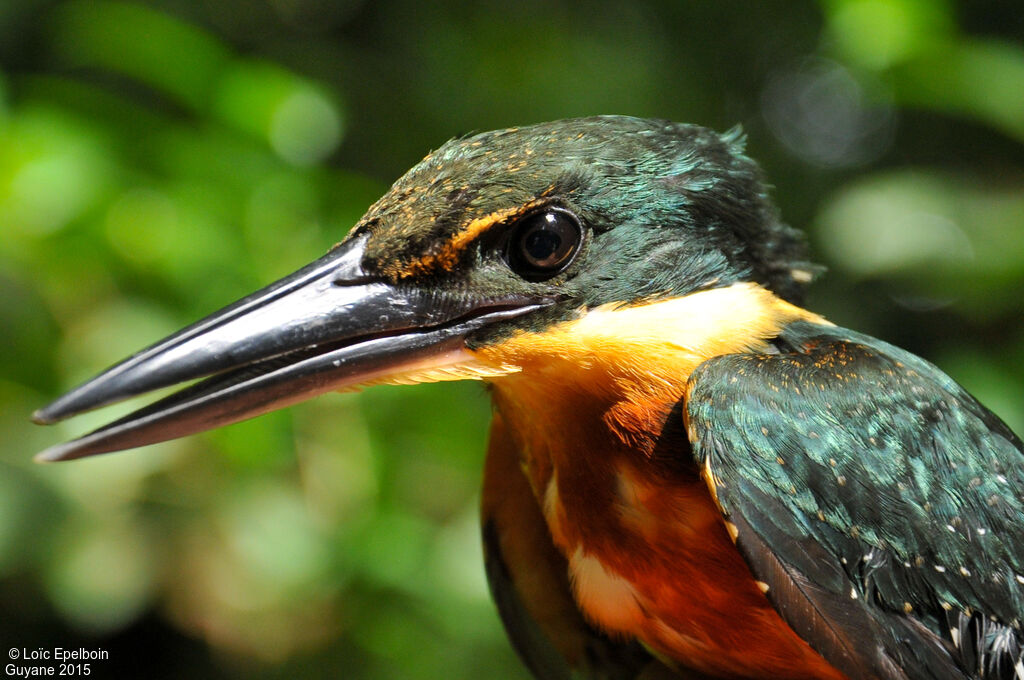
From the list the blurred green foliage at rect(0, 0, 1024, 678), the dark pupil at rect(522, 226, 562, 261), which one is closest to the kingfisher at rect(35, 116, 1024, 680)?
the dark pupil at rect(522, 226, 562, 261)

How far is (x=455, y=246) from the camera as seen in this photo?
1.22 m

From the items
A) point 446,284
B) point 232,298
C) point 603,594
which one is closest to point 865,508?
point 603,594

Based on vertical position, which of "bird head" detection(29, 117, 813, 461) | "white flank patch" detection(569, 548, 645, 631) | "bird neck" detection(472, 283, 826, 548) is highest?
"bird head" detection(29, 117, 813, 461)

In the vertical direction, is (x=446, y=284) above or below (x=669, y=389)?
above

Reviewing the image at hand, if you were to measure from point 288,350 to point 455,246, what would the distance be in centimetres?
25

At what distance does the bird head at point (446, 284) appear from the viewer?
120cm

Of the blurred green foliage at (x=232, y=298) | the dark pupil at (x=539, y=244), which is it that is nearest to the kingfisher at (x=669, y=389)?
the dark pupil at (x=539, y=244)

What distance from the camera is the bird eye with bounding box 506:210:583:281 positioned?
4.01ft

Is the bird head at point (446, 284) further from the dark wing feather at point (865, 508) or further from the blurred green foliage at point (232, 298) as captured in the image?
the blurred green foliage at point (232, 298)

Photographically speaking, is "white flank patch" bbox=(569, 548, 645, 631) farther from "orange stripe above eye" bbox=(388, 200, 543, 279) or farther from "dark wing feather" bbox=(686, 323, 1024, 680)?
"orange stripe above eye" bbox=(388, 200, 543, 279)

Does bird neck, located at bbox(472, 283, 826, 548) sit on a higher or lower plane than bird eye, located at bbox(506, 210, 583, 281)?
lower

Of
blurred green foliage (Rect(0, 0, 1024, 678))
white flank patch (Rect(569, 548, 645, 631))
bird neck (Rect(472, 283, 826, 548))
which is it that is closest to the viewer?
bird neck (Rect(472, 283, 826, 548))

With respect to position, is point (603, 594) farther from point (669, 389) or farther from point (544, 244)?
point (544, 244)

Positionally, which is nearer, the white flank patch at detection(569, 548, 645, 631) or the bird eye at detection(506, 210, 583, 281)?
the bird eye at detection(506, 210, 583, 281)
